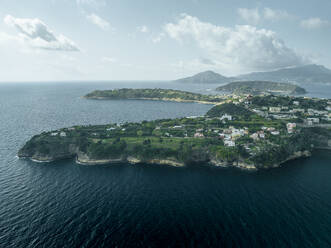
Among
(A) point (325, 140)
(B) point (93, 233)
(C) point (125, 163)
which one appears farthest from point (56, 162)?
(A) point (325, 140)

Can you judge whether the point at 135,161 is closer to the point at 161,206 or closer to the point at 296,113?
the point at 161,206

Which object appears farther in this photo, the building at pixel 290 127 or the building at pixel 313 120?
the building at pixel 313 120

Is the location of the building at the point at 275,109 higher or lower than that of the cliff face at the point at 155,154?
higher

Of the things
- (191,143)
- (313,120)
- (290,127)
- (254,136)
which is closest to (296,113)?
(313,120)

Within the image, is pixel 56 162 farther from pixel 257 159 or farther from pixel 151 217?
pixel 257 159

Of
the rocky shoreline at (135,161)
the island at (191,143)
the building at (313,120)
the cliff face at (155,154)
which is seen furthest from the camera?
the building at (313,120)

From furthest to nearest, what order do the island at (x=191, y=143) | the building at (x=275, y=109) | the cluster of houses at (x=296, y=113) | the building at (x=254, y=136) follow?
the building at (x=275, y=109) → the cluster of houses at (x=296, y=113) → the building at (x=254, y=136) → the island at (x=191, y=143)

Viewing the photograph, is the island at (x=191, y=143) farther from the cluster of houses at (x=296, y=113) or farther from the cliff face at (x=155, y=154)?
the cluster of houses at (x=296, y=113)

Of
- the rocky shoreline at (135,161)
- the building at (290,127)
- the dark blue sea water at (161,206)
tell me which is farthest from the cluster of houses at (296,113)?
the rocky shoreline at (135,161)
